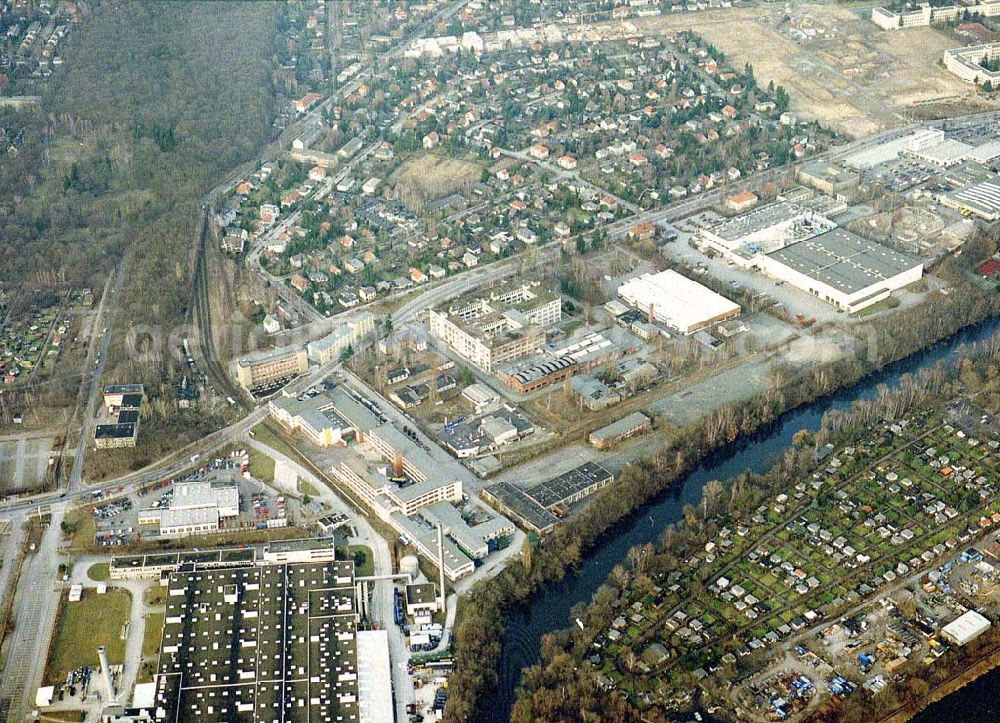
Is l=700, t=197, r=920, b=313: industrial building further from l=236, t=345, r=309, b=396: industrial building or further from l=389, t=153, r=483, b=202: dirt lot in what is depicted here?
l=236, t=345, r=309, b=396: industrial building

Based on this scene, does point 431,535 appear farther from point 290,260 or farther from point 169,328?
point 290,260

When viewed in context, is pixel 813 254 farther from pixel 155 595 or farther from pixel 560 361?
pixel 155 595

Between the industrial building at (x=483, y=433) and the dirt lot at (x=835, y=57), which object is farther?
the dirt lot at (x=835, y=57)

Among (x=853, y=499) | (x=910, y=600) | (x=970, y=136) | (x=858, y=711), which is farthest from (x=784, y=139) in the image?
(x=858, y=711)

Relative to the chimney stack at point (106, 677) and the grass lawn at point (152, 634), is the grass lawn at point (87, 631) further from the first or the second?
the chimney stack at point (106, 677)

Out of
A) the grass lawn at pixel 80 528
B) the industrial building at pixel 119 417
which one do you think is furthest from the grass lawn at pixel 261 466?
the grass lawn at pixel 80 528

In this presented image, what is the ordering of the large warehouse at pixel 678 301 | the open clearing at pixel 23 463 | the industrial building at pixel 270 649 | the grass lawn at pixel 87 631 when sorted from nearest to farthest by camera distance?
the industrial building at pixel 270 649, the grass lawn at pixel 87 631, the open clearing at pixel 23 463, the large warehouse at pixel 678 301

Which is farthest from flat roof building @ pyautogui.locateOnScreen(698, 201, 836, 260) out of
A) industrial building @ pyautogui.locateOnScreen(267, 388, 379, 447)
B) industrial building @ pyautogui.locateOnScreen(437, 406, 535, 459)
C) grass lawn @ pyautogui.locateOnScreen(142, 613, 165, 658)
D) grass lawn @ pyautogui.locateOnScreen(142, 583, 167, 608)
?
grass lawn @ pyautogui.locateOnScreen(142, 613, 165, 658)

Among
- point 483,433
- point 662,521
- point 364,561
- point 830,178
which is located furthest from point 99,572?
point 830,178
